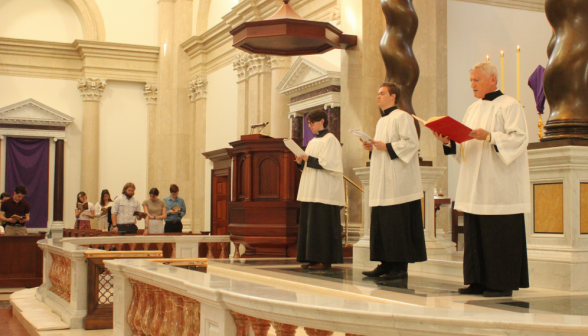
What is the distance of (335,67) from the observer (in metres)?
10.8

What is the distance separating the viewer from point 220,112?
16.4 metres

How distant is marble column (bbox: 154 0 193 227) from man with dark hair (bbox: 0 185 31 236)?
7007 millimetres

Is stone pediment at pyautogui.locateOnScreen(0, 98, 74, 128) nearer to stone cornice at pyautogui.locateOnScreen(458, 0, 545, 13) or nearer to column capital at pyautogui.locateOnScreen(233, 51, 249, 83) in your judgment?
column capital at pyautogui.locateOnScreen(233, 51, 249, 83)

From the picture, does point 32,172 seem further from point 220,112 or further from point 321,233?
point 321,233

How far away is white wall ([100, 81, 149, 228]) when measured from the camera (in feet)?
61.4

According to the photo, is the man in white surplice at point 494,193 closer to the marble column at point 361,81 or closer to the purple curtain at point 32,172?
the marble column at point 361,81

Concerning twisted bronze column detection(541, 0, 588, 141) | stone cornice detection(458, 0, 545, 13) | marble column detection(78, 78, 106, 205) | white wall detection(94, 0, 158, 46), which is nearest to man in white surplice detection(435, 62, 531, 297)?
twisted bronze column detection(541, 0, 588, 141)

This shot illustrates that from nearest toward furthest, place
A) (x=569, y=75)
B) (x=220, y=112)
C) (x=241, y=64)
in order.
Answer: (x=569, y=75), (x=241, y=64), (x=220, y=112)

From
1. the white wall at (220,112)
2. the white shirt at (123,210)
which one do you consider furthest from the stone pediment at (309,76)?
the white wall at (220,112)

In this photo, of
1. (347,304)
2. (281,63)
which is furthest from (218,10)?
(347,304)

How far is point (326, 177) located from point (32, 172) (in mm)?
13652

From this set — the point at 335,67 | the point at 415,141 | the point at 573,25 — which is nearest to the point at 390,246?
the point at 415,141

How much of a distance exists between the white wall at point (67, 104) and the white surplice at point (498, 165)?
1577cm

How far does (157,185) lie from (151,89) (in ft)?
9.35
